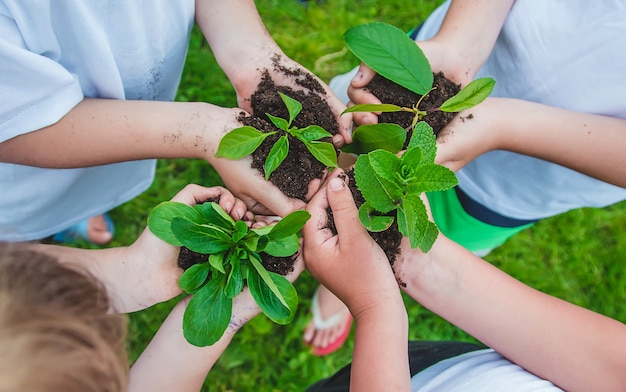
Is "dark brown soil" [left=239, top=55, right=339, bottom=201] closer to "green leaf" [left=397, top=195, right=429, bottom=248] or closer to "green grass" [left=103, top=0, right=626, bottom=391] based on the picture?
"green leaf" [left=397, top=195, right=429, bottom=248]

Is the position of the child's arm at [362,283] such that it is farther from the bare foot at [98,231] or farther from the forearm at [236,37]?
the bare foot at [98,231]

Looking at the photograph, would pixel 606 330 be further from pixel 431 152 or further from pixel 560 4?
pixel 560 4

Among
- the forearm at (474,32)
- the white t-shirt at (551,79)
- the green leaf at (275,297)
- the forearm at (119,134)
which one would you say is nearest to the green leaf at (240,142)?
the forearm at (119,134)

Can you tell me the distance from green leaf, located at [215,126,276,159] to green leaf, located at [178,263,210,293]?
8.1 inches

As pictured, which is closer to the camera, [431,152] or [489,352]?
[431,152]

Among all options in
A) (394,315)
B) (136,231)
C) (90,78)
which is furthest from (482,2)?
(136,231)

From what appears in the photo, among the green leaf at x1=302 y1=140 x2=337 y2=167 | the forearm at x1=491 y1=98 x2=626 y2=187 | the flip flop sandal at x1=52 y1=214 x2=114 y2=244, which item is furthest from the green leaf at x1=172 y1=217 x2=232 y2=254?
the flip flop sandal at x1=52 y1=214 x2=114 y2=244

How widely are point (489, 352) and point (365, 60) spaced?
670 millimetres

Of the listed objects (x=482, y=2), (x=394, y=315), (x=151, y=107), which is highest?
(x=482, y=2)

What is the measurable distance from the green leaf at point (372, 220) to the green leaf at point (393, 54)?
249 mm

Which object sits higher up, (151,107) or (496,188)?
(151,107)

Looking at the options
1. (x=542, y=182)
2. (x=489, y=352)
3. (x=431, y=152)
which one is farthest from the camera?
(x=542, y=182)

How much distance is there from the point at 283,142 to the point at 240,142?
8cm

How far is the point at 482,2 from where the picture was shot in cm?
117
